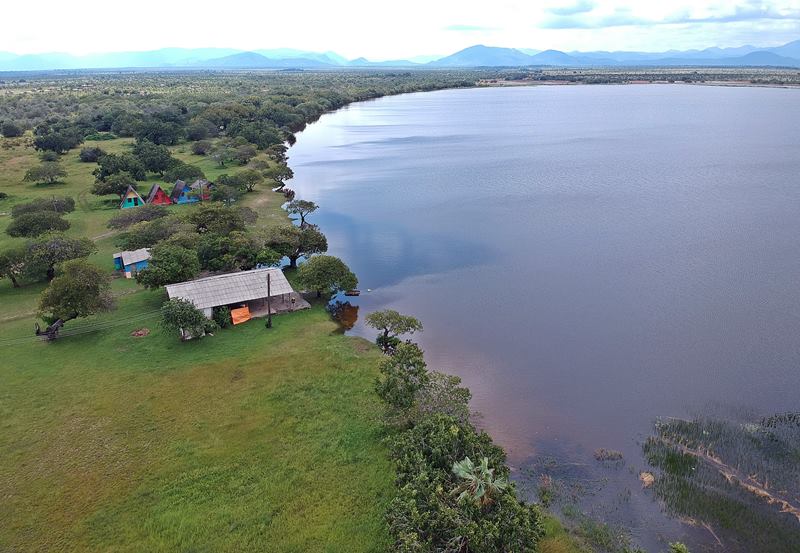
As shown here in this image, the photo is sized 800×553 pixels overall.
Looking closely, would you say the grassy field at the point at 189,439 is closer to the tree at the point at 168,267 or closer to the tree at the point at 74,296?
the tree at the point at 74,296

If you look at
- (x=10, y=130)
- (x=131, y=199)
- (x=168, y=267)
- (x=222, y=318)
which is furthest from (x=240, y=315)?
(x=10, y=130)

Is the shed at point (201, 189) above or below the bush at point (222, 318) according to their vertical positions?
Result: above

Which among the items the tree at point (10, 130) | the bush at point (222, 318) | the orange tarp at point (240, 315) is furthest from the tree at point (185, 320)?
the tree at point (10, 130)

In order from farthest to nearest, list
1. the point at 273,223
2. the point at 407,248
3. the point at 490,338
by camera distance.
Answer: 1. the point at 273,223
2. the point at 407,248
3. the point at 490,338

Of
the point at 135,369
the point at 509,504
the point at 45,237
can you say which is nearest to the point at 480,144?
the point at 45,237

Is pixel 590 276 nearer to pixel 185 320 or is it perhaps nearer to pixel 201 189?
pixel 185 320

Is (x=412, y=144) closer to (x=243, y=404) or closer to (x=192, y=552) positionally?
(x=243, y=404)
